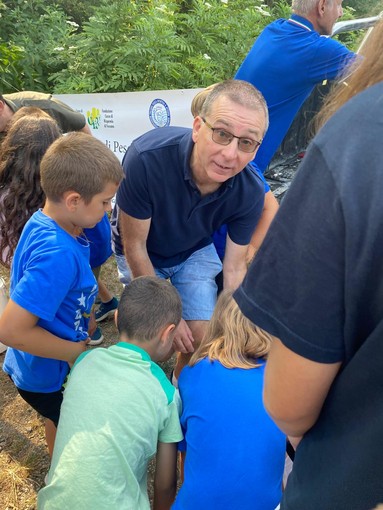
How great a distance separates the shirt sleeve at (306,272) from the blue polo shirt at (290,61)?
2880 millimetres

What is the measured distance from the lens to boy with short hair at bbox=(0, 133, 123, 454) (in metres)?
1.56

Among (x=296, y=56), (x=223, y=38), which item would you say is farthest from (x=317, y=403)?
(x=223, y=38)

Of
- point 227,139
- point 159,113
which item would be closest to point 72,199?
point 227,139

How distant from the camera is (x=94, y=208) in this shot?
1763 millimetres

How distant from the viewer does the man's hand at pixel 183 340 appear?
2.26 meters

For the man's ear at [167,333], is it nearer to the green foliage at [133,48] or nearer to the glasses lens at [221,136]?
the glasses lens at [221,136]

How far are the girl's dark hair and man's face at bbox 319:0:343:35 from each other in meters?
2.43

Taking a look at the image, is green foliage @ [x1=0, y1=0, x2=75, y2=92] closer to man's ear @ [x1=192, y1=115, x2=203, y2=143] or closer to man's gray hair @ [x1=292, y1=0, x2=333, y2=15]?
man's gray hair @ [x1=292, y1=0, x2=333, y2=15]

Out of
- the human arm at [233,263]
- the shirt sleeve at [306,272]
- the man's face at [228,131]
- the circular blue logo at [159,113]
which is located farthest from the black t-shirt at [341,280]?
the circular blue logo at [159,113]

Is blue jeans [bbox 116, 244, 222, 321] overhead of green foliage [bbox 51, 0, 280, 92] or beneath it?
beneath

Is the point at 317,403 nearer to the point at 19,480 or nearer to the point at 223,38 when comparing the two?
the point at 19,480

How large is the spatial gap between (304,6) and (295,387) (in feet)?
11.1

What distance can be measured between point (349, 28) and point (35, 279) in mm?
3865

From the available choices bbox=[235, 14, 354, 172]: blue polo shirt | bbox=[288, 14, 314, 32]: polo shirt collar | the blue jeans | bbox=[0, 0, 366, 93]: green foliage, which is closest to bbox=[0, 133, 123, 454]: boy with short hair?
the blue jeans
